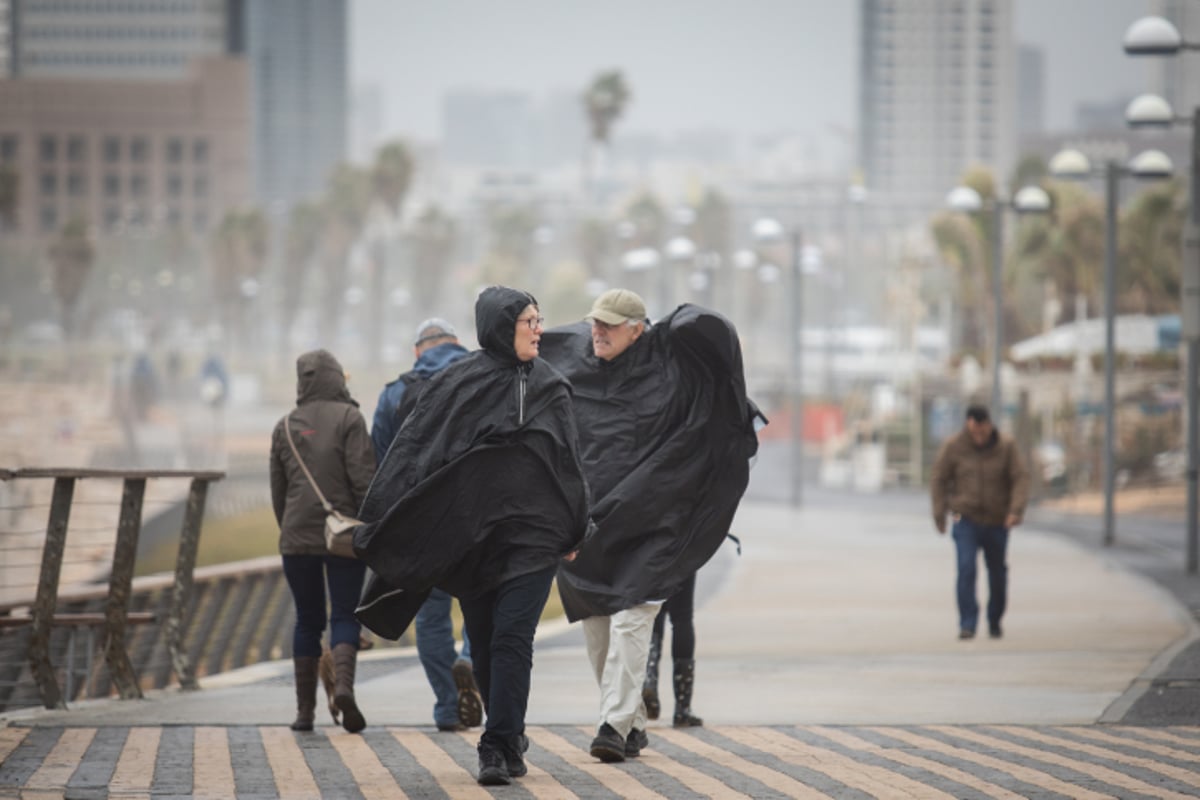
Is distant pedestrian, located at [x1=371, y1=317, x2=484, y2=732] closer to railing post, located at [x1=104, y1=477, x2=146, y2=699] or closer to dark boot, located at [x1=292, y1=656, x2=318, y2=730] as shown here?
dark boot, located at [x1=292, y1=656, x2=318, y2=730]

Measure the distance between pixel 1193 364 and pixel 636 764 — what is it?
49.8 feet

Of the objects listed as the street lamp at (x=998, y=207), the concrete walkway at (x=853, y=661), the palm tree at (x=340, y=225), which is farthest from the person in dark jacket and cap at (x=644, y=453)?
the palm tree at (x=340, y=225)

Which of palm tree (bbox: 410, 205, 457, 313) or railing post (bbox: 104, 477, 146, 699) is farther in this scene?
palm tree (bbox: 410, 205, 457, 313)

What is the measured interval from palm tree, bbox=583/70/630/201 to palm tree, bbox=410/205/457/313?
25.8 meters

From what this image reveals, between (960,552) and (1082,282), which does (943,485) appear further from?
(1082,282)

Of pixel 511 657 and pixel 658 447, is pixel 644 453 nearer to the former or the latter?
pixel 658 447

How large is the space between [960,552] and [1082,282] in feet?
198

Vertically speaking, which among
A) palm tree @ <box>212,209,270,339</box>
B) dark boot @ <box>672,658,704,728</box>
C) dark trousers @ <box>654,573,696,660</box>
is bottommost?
dark boot @ <box>672,658,704,728</box>

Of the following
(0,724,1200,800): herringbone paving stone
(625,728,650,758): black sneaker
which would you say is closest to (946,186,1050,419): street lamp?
(0,724,1200,800): herringbone paving stone

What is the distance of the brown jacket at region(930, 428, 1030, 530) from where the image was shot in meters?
15.0

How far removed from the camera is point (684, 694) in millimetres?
9914

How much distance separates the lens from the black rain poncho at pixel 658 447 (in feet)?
29.0

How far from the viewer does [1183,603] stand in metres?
17.9

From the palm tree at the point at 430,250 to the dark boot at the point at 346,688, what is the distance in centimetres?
14002
